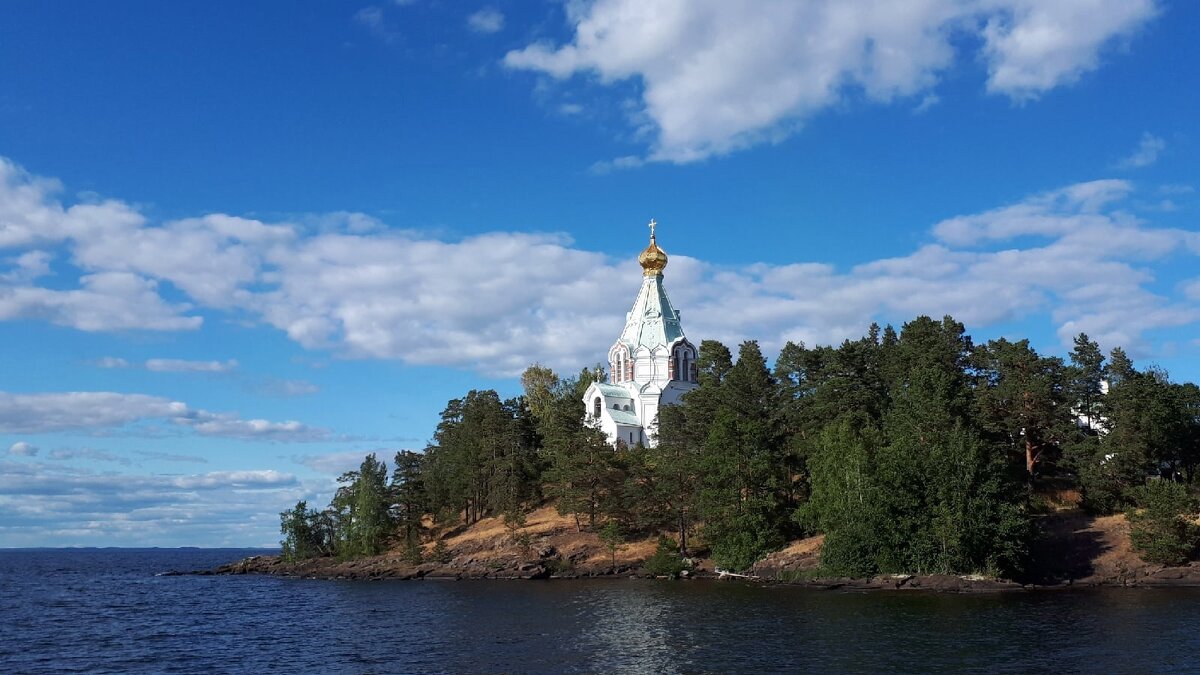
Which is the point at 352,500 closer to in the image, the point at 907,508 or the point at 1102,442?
the point at 907,508

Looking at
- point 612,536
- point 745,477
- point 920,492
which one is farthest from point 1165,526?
point 612,536

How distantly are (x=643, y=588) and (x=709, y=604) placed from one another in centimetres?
1150

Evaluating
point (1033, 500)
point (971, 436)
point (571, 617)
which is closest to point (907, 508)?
point (971, 436)

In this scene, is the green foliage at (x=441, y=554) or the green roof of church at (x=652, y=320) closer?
the green foliage at (x=441, y=554)

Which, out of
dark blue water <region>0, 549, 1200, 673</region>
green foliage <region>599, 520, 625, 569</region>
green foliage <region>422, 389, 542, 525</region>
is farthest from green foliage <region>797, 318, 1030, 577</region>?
green foliage <region>422, 389, 542, 525</region>

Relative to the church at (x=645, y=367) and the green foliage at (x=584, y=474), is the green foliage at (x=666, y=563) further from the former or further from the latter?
the church at (x=645, y=367)

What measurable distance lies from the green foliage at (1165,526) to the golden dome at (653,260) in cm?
5604

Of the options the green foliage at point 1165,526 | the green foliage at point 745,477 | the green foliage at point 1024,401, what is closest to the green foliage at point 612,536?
the green foliage at point 745,477

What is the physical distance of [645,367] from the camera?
3939 inches

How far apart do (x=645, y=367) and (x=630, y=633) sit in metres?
58.2

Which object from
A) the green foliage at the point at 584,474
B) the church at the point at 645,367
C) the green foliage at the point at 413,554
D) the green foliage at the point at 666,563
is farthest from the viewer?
the church at the point at 645,367

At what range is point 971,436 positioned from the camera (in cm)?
5803

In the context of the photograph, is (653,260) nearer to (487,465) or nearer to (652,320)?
(652,320)

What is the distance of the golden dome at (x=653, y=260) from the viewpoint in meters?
104
